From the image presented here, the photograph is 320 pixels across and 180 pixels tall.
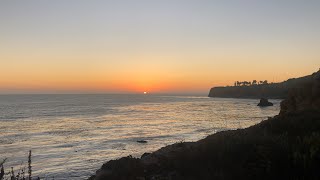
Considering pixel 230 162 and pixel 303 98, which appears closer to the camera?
pixel 230 162

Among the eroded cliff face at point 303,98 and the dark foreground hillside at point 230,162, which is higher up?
the eroded cliff face at point 303,98

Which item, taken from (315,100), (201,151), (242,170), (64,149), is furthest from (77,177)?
(315,100)

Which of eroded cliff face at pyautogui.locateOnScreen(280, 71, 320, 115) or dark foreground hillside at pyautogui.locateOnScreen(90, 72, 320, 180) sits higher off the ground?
eroded cliff face at pyautogui.locateOnScreen(280, 71, 320, 115)

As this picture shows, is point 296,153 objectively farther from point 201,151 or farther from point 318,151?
point 201,151

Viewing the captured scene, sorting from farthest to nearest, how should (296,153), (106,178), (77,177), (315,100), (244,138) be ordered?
(315,100) < (77,177) < (244,138) < (106,178) < (296,153)

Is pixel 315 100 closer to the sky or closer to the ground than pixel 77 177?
closer to the sky

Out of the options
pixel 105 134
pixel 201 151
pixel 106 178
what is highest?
pixel 201 151

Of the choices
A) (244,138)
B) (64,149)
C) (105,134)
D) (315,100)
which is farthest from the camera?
(105,134)

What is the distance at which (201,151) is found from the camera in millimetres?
11398

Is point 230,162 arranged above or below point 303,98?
below

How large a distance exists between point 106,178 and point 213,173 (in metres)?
3.22

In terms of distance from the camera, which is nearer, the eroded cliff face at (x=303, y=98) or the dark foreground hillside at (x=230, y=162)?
the dark foreground hillside at (x=230, y=162)

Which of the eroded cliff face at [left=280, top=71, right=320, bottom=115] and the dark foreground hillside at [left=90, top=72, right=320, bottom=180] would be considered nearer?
the dark foreground hillside at [left=90, top=72, right=320, bottom=180]

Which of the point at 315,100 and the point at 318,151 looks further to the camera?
the point at 315,100
